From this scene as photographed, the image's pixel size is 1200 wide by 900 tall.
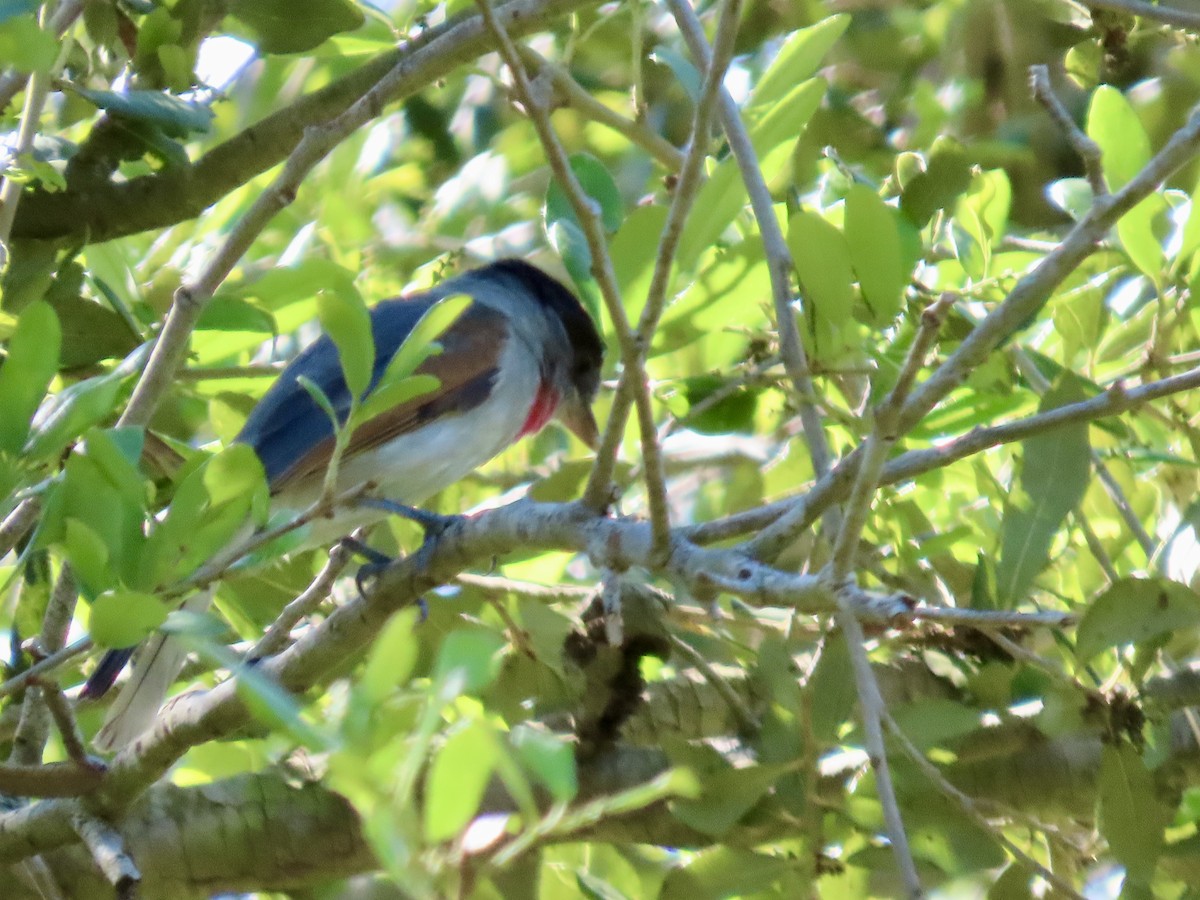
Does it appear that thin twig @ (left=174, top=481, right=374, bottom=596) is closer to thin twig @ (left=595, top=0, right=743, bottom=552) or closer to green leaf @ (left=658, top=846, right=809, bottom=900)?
thin twig @ (left=595, top=0, right=743, bottom=552)

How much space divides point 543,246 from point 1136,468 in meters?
2.76

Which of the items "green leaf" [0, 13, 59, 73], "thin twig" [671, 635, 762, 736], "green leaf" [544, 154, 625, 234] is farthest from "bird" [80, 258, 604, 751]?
"green leaf" [0, 13, 59, 73]

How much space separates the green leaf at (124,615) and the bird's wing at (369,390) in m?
2.14

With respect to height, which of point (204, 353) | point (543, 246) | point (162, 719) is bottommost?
point (543, 246)

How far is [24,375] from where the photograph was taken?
1844mm

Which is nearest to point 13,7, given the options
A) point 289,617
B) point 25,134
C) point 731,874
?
point 25,134

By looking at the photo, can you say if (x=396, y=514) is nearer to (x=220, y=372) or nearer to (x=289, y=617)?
(x=220, y=372)

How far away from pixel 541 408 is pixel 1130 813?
2.66 meters

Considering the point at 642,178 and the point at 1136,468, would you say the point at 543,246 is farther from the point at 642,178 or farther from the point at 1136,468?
the point at 1136,468

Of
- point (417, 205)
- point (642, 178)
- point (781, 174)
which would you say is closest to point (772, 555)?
point (781, 174)

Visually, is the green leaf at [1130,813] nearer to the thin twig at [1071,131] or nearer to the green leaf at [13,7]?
the thin twig at [1071,131]

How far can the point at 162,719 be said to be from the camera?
2578 millimetres

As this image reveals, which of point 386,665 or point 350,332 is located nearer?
→ point 386,665

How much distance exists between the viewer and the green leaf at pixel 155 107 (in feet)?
8.45
